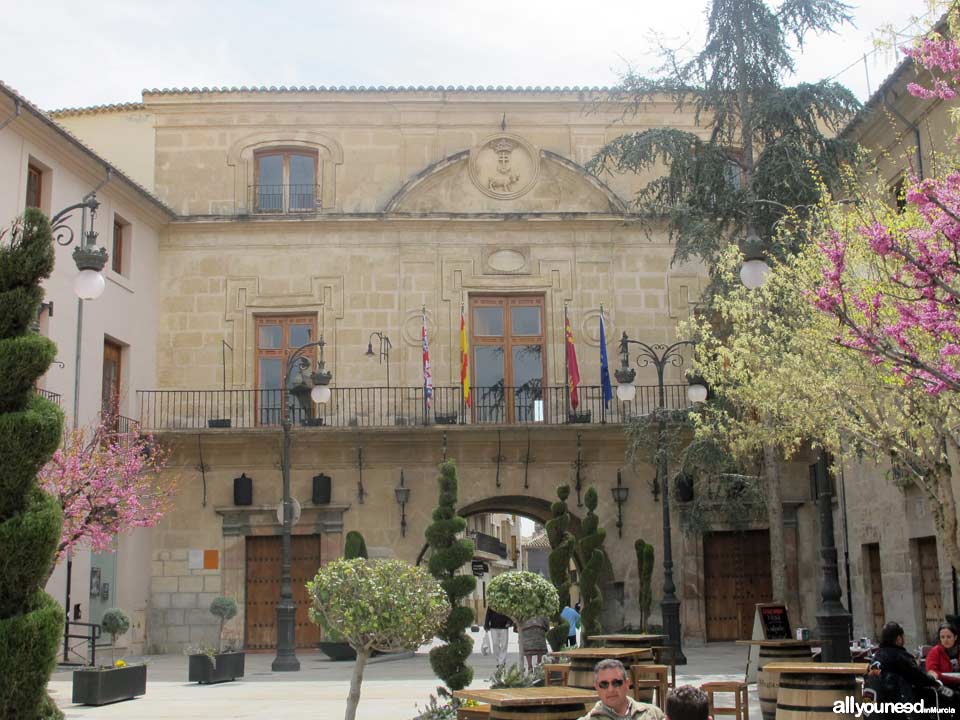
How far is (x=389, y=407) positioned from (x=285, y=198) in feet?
15.4

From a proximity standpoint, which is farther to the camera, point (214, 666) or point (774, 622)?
point (214, 666)

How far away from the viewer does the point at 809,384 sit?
42.4 feet

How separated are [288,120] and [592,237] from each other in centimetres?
641

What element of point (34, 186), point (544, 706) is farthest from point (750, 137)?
point (544, 706)

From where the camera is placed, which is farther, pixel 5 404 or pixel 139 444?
pixel 139 444

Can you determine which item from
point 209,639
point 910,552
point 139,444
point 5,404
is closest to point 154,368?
point 139,444

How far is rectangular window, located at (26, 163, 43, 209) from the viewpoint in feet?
63.9

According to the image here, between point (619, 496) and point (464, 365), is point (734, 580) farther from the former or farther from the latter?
point (464, 365)

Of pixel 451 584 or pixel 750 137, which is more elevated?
pixel 750 137

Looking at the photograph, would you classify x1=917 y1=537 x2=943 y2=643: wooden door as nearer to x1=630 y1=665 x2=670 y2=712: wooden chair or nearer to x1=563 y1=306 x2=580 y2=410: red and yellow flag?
x1=563 y1=306 x2=580 y2=410: red and yellow flag

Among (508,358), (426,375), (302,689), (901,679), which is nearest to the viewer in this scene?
(901,679)

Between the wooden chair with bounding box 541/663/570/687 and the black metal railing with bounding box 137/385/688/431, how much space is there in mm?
11537

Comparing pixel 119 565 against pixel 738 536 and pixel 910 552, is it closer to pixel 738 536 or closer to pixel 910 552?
pixel 738 536

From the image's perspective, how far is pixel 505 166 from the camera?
2406cm
